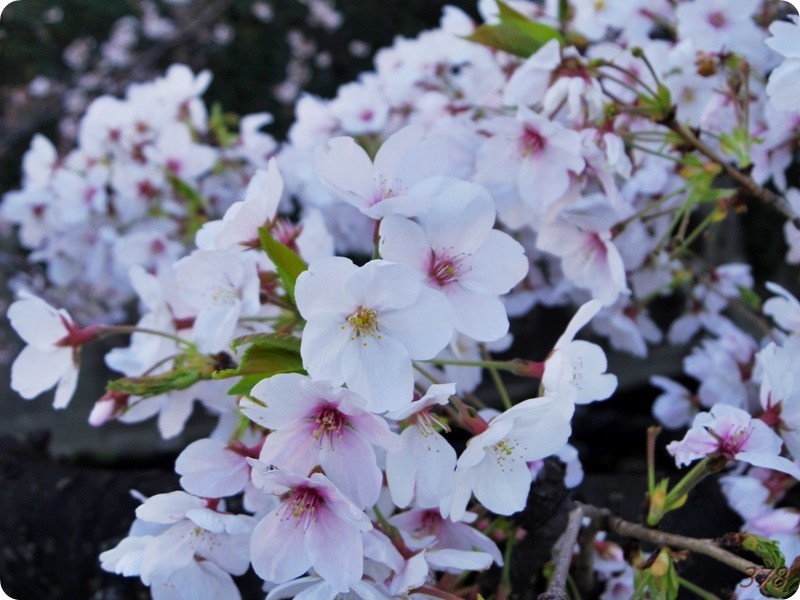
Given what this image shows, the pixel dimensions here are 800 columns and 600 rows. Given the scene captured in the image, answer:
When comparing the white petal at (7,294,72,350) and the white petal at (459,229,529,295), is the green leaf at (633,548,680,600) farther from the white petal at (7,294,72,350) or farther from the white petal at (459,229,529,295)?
the white petal at (7,294,72,350)

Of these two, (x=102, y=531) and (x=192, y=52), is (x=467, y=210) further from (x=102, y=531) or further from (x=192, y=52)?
(x=192, y=52)

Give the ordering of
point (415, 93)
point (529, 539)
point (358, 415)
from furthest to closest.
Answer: point (415, 93)
point (529, 539)
point (358, 415)

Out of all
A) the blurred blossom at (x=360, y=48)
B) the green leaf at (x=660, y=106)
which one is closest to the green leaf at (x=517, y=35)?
the green leaf at (x=660, y=106)

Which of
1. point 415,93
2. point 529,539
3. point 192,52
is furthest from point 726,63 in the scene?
point 192,52

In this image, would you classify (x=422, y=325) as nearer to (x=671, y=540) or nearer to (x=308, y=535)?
(x=308, y=535)

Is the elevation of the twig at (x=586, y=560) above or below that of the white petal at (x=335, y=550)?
below

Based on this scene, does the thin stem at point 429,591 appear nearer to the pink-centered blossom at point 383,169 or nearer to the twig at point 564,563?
the twig at point 564,563

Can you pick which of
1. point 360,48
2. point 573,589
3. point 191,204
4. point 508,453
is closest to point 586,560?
point 573,589
